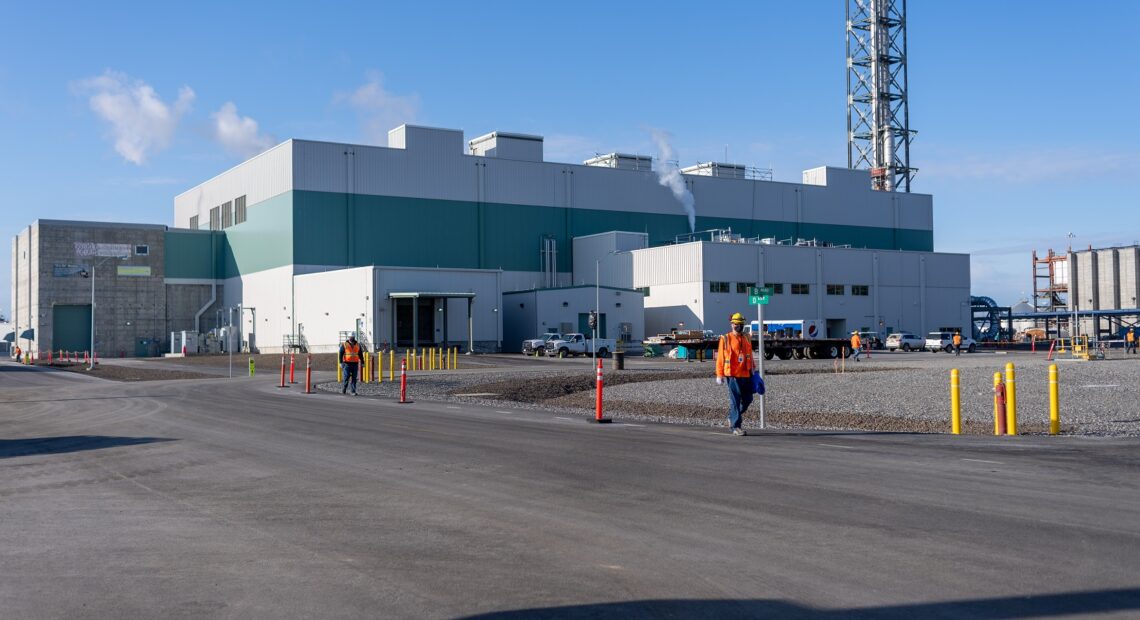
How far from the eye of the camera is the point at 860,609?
5945 mm

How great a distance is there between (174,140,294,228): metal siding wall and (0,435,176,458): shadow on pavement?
5537cm

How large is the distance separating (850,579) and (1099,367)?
105ft

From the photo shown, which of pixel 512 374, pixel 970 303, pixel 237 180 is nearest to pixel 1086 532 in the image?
pixel 512 374

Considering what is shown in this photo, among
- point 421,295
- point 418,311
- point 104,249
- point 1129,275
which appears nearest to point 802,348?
point 421,295

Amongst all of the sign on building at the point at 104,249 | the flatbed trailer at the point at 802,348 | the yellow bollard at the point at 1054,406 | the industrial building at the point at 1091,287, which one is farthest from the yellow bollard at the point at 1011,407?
the industrial building at the point at 1091,287

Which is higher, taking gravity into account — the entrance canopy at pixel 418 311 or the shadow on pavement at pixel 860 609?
the entrance canopy at pixel 418 311

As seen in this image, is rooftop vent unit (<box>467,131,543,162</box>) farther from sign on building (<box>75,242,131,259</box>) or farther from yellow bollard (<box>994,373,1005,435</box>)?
yellow bollard (<box>994,373,1005,435</box>)

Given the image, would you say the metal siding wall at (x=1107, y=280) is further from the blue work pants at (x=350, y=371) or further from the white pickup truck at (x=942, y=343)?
the blue work pants at (x=350, y=371)

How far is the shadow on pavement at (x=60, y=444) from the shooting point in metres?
15.2

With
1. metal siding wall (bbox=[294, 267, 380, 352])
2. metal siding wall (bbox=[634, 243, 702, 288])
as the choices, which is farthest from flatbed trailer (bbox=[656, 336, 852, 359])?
metal siding wall (bbox=[294, 267, 380, 352])

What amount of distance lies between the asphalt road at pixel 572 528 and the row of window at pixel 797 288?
57.0 m

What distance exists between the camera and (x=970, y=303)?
287 ft

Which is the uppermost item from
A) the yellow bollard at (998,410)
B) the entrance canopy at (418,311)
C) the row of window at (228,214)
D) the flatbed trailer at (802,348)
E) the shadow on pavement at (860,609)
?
the row of window at (228,214)

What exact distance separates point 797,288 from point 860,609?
72825 mm
